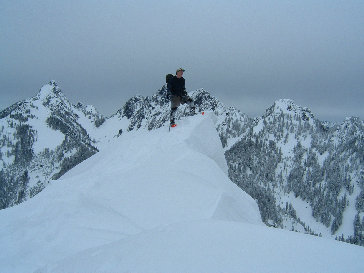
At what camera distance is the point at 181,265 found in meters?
4.15

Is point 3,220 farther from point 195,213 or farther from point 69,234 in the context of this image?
point 195,213

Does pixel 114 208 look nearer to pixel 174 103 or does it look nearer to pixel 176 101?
pixel 174 103

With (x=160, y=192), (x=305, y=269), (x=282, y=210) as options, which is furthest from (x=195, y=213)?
(x=282, y=210)

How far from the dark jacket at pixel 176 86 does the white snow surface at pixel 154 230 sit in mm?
5520

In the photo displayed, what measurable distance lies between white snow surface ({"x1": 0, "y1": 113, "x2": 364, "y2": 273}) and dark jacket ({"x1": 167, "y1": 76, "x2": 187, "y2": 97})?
552cm

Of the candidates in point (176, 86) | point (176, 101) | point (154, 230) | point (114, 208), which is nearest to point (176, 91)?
point (176, 86)

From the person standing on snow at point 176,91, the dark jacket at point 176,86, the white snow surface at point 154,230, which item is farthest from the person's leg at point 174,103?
the white snow surface at point 154,230

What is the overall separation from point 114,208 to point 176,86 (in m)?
11.3

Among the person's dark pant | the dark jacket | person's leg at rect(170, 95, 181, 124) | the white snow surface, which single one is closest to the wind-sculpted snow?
the white snow surface

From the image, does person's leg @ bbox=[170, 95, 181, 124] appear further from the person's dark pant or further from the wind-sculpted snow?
the wind-sculpted snow

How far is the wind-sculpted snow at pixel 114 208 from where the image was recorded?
6.47m

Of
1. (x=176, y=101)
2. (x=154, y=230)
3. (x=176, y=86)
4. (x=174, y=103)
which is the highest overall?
(x=176, y=86)

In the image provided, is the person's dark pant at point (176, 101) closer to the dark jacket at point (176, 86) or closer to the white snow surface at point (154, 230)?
the dark jacket at point (176, 86)

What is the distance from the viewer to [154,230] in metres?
5.63
